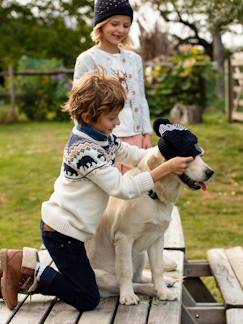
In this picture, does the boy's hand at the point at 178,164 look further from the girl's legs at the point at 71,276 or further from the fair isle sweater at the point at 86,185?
the girl's legs at the point at 71,276

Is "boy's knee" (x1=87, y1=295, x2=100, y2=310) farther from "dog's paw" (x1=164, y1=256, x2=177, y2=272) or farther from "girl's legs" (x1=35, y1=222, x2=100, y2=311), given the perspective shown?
"dog's paw" (x1=164, y1=256, x2=177, y2=272)

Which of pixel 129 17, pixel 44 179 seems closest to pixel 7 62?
pixel 44 179

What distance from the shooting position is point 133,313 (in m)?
3.29

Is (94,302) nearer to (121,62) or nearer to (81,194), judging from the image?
(81,194)

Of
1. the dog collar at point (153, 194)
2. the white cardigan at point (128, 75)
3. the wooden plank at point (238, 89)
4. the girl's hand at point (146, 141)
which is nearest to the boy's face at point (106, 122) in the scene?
the dog collar at point (153, 194)

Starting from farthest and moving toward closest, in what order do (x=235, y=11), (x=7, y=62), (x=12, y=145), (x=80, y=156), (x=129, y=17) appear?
(x=7, y=62) < (x=12, y=145) < (x=235, y=11) < (x=129, y=17) < (x=80, y=156)

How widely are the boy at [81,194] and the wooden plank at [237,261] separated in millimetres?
1258

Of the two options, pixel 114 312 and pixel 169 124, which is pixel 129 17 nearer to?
pixel 169 124

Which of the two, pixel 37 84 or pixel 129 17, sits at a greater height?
pixel 129 17

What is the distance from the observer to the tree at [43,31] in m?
28.3

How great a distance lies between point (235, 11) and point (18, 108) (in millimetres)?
10024

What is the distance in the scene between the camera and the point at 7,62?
2895 centimetres

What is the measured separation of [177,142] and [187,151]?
6 cm

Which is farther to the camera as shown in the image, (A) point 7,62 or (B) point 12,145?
(A) point 7,62
